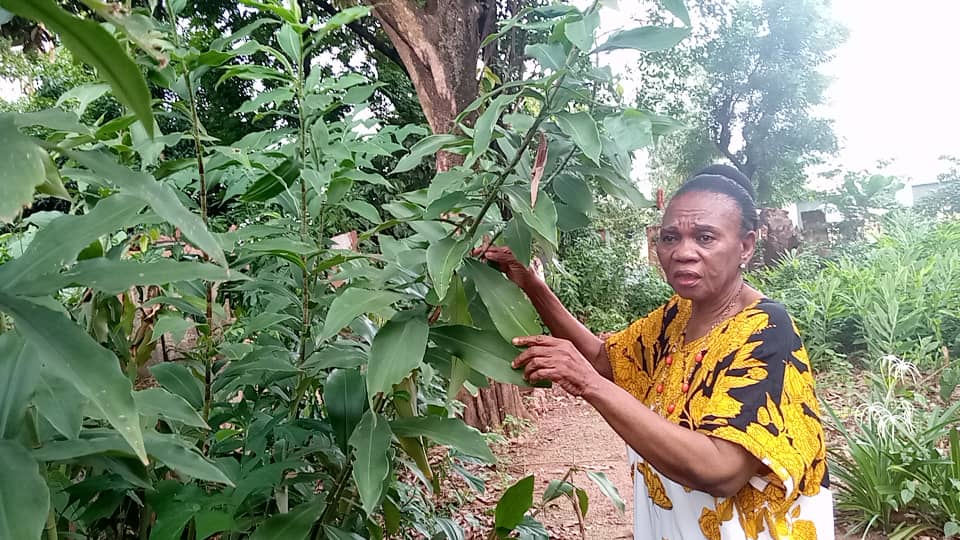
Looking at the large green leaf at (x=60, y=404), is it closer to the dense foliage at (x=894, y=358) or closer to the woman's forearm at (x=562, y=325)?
the woman's forearm at (x=562, y=325)

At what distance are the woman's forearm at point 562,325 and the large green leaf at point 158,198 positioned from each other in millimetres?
823

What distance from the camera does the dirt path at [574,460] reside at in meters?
2.38

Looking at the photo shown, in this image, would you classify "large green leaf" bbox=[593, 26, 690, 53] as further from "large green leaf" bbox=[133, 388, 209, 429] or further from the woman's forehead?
"large green leaf" bbox=[133, 388, 209, 429]

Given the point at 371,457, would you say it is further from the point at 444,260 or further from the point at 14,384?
the point at 14,384

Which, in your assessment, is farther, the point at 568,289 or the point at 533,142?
the point at 568,289

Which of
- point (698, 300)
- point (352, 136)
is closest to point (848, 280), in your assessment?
point (698, 300)

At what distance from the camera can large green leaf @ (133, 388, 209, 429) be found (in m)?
0.63

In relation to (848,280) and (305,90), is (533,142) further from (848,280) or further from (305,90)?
(848,280)

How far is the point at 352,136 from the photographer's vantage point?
1.19 meters

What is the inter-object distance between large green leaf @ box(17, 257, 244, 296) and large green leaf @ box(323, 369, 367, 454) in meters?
0.41

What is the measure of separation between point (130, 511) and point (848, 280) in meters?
4.96

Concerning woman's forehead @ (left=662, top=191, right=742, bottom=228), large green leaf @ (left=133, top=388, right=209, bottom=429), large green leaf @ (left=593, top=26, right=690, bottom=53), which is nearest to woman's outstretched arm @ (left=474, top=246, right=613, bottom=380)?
woman's forehead @ (left=662, top=191, right=742, bottom=228)

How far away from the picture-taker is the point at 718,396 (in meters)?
0.90

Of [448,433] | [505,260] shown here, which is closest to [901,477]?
[505,260]
